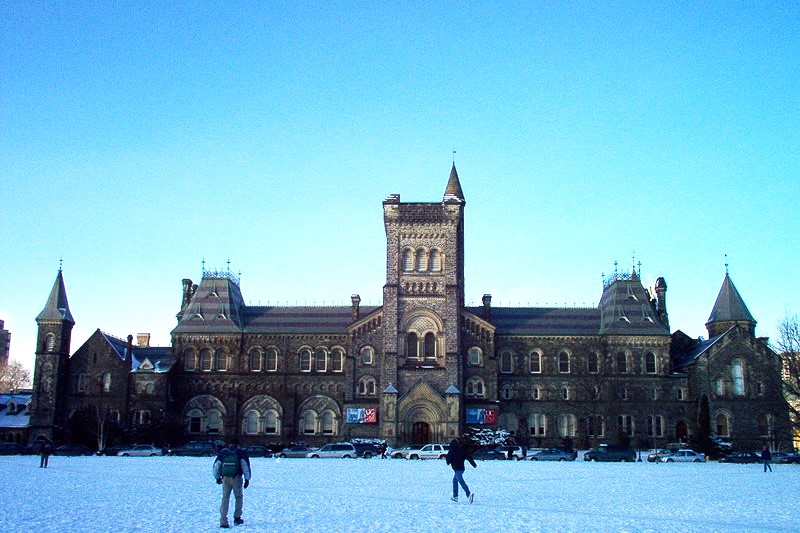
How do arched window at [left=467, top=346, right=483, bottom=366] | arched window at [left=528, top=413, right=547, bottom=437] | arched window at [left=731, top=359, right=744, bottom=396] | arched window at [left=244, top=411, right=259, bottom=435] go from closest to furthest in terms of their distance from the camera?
arched window at [left=467, top=346, right=483, bottom=366], arched window at [left=731, top=359, right=744, bottom=396], arched window at [left=528, top=413, right=547, bottom=437], arched window at [left=244, top=411, right=259, bottom=435]

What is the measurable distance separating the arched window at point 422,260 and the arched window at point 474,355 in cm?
788

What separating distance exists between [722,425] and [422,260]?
94.1 feet

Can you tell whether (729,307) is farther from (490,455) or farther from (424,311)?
(490,455)

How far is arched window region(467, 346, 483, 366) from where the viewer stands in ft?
242

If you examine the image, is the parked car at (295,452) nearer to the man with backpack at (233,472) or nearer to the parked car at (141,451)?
the parked car at (141,451)

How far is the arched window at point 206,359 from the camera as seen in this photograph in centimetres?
7700

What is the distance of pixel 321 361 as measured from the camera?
253 feet

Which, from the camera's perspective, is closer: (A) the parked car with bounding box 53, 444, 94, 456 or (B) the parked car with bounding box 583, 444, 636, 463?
(B) the parked car with bounding box 583, 444, 636, 463

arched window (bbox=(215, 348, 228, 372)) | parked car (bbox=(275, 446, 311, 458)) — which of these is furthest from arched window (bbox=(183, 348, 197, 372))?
parked car (bbox=(275, 446, 311, 458))

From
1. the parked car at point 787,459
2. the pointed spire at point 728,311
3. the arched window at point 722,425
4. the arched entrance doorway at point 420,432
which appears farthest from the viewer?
the pointed spire at point 728,311

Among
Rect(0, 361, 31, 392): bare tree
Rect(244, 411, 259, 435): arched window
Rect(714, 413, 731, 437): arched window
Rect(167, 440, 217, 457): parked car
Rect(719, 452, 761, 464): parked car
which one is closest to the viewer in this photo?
Rect(719, 452, 761, 464): parked car

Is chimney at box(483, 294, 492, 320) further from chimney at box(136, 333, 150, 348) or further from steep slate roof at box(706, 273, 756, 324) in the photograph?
chimney at box(136, 333, 150, 348)

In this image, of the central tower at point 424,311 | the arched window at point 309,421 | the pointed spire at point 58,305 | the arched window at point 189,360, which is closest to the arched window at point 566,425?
the central tower at point 424,311

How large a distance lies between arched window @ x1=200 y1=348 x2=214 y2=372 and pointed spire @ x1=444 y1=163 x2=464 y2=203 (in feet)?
81.1
